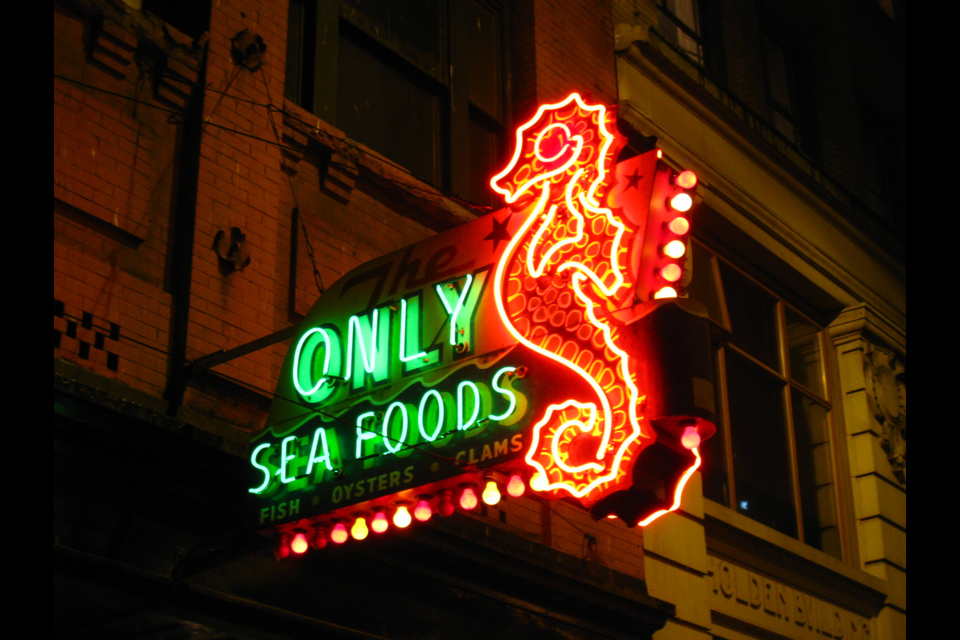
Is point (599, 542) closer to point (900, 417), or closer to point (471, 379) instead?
point (471, 379)

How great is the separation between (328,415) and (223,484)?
2.89 ft

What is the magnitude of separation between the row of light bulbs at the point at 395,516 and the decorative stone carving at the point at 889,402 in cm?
997

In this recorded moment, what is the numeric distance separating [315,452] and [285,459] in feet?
0.78

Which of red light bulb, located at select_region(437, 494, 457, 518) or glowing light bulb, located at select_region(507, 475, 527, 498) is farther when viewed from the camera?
red light bulb, located at select_region(437, 494, 457, 518)

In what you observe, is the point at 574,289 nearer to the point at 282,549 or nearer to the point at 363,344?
the point at 363,344

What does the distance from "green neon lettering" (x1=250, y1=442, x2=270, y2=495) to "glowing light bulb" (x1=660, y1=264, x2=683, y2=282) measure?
8.54ft

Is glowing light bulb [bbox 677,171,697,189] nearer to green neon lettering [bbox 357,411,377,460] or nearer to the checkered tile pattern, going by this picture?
green neon lettering [bbox 357,411,377,460]

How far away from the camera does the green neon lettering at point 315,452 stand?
6.97 metres

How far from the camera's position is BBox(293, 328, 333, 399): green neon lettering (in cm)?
749

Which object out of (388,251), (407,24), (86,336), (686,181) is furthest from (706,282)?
(86,336)

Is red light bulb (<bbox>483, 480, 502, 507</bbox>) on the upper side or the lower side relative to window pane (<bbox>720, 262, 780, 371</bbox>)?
lower

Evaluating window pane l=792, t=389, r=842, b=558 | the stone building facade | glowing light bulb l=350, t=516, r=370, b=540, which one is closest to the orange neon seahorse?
glowing light bulb l=350, t=516, r=370, b=540

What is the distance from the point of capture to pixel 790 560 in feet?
42.5

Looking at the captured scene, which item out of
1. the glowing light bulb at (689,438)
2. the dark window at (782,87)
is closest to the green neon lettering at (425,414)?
the glowing light bulb at (689,438)
